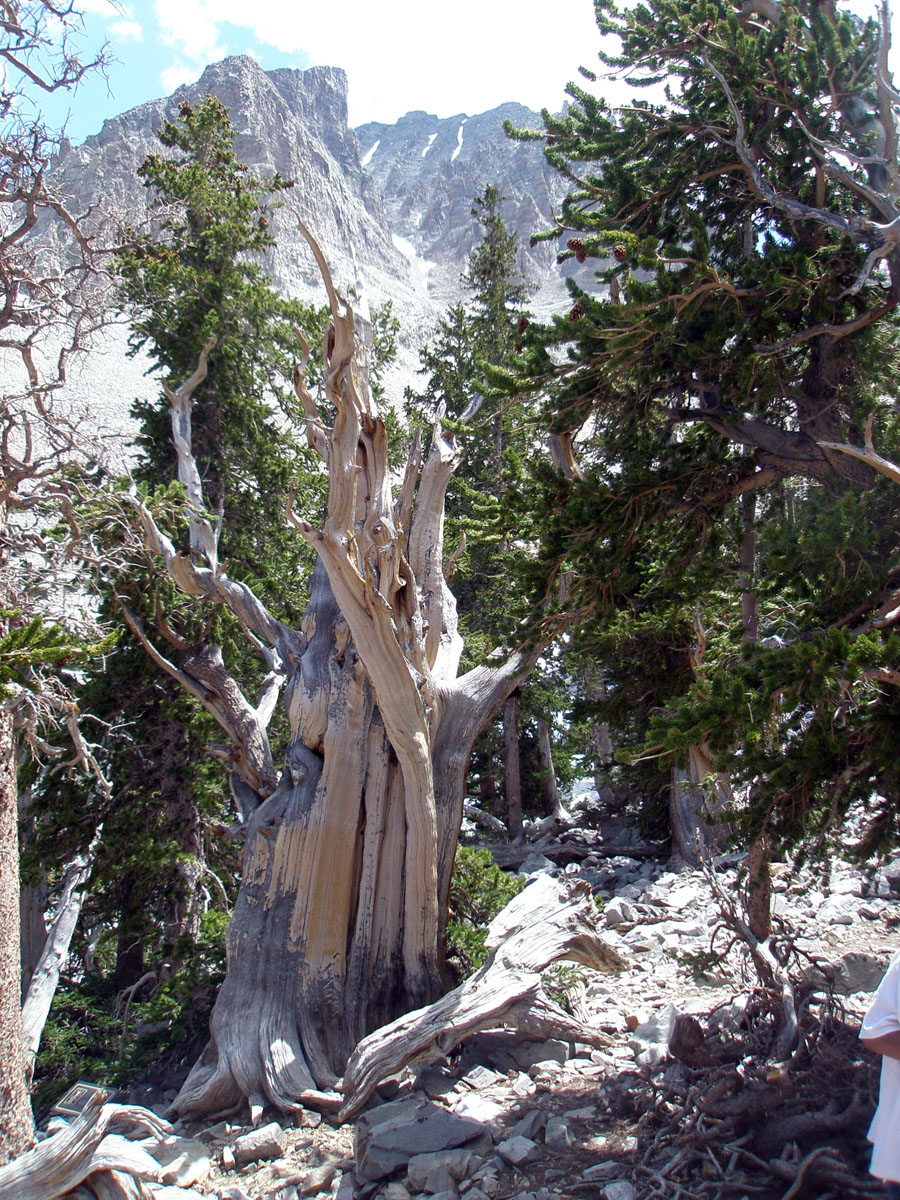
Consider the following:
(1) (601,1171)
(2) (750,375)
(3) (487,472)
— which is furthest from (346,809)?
(3) (487,472)

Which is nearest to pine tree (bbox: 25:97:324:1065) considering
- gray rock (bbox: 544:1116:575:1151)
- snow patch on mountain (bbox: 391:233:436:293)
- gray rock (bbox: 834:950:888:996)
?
gray rock (bbox: 544:1116:575:1151)


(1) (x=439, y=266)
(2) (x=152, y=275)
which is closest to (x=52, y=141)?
(2) (x=152, y=275)

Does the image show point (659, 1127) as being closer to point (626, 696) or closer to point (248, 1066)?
point (248, 1066)

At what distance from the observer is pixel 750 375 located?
16.3ft

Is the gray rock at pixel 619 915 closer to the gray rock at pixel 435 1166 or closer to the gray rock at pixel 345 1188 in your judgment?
the gray rock at pixel 435 1166

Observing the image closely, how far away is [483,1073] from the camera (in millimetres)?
5020

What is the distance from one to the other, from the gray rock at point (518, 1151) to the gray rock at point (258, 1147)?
1.37 metres

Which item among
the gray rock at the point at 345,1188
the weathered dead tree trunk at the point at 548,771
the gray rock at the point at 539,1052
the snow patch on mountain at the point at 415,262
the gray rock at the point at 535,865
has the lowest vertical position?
the gray rock at the point at 345,1188

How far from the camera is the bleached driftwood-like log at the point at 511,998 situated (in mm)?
4758

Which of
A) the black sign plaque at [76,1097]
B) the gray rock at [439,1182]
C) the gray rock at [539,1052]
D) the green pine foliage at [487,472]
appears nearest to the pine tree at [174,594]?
the black sign plaque at [76,1097]

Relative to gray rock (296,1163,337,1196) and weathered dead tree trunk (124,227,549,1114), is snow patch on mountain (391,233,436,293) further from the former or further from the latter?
gray rock (296,1163,337,1196)

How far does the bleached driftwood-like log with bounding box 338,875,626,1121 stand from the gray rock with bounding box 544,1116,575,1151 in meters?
0.82

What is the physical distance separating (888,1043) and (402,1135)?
9.15 feet

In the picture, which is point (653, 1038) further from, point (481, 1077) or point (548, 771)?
point (548, 771)
